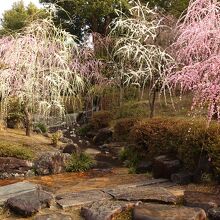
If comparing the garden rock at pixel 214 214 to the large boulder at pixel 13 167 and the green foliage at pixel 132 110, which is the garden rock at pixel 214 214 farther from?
the green foliage at pixel 132 110

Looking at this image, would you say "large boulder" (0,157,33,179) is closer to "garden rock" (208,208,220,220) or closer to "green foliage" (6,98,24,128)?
"green foliage" (6,98,24,128)

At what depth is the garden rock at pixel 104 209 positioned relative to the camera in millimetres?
6508

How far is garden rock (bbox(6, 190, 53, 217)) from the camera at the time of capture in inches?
267

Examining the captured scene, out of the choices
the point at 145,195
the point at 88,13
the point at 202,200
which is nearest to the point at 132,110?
the point at 88,13

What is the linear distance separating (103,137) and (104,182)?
32.6 feet

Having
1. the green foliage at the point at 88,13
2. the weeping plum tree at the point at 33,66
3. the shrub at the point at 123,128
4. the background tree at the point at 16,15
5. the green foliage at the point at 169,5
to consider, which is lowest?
the shrub at the point at 123,128

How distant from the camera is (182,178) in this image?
29.1ft

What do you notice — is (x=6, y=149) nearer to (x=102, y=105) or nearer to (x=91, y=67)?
(x=91, y=67)

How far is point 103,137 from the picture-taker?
19.4 metres

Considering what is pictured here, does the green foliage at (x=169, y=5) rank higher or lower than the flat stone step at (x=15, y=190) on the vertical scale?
higher

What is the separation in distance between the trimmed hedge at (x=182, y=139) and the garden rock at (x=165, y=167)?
0.19m

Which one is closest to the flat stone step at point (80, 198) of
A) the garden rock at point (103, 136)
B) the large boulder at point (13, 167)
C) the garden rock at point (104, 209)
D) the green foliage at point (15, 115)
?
the garden rock at point (104, 209)

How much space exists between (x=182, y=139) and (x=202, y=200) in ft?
8.07

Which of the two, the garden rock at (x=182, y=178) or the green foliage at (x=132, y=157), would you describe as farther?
the green foliage at (x=132, y=157)
